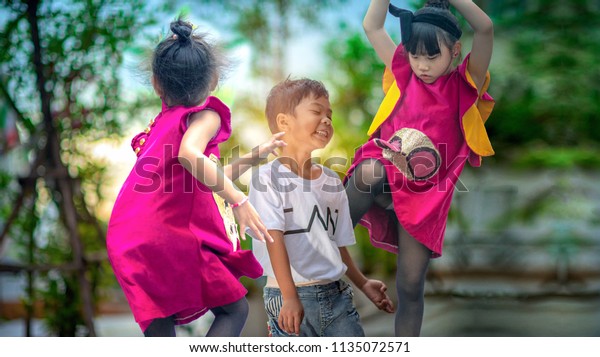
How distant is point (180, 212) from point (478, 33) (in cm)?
115

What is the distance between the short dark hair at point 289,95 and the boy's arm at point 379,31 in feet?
0.78

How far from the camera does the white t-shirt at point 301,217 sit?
2.32m

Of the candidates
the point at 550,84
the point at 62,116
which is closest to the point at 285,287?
the point at 62,116

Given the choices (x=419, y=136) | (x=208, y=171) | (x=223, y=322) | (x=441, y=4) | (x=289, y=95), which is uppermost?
(x=441, y=4)

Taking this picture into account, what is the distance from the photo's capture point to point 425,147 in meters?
2.40

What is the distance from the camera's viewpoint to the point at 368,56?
283cm

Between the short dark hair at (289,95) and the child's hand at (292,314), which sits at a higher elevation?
the short dark hair at (289,95)

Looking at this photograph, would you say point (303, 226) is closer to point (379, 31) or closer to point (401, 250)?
point (401, 250)

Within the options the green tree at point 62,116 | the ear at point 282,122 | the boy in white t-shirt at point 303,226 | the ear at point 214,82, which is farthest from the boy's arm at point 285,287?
the green tree at point 62,116

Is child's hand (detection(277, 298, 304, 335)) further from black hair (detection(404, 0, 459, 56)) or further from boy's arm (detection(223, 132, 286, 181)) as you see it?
black hair (detection(404, 0, 459, 56))

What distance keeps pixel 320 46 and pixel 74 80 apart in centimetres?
127

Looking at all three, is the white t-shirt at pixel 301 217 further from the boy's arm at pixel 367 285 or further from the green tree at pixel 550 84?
the green tree at pixel 550 84

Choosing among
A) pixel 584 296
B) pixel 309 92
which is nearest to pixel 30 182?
pixel 309 92

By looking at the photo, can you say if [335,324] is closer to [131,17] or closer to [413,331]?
[413,331]
